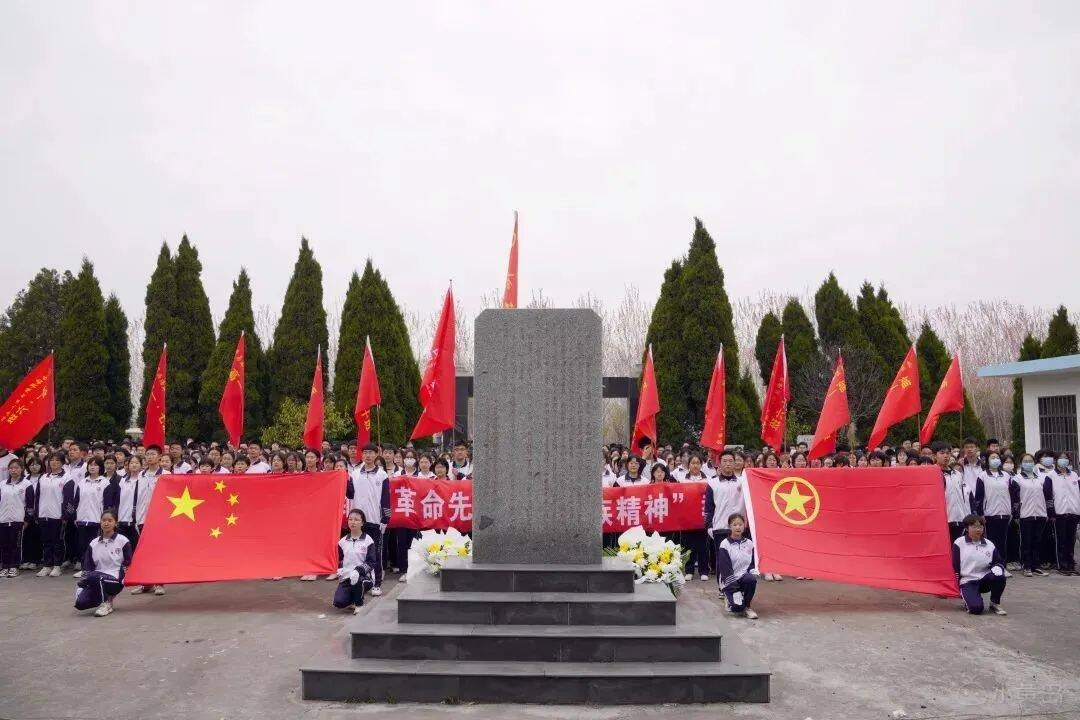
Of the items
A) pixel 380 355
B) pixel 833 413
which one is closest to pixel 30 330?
pixel 380 355

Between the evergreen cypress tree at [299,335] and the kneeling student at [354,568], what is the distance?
17.1 m

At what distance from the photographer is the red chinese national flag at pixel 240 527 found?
8.40 m

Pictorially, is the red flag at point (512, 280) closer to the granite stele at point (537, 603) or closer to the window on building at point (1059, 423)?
the granite stele at point (537, 603)

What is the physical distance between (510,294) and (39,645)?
18.4 ft

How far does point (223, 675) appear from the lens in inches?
235

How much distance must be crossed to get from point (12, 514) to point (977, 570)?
1157cm

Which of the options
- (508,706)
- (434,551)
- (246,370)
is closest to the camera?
(508,706)

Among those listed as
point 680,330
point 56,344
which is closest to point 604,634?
point 680,330

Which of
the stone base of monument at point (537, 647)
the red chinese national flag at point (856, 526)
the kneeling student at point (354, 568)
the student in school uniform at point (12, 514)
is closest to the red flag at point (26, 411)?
the student in school uniform at point (12, 514)

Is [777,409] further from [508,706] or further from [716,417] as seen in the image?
[508,706]

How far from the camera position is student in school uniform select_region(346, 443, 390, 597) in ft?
32.1

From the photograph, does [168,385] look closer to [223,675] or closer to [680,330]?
[680,330]

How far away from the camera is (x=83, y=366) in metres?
23.3

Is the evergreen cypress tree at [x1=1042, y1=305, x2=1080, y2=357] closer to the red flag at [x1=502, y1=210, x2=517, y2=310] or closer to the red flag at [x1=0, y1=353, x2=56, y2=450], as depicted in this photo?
the red flag at [x1=502, y1=210, x2=517, y2=310]
